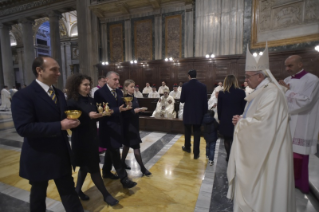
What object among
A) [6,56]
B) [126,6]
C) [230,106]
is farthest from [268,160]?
[6,56]

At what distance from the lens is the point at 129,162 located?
369cm

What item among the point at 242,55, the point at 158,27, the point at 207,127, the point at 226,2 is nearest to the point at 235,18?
the point at 226,2

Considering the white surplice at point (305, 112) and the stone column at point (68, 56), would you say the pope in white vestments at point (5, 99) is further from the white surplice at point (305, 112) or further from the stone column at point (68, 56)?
the white surplice at point (305, 112)

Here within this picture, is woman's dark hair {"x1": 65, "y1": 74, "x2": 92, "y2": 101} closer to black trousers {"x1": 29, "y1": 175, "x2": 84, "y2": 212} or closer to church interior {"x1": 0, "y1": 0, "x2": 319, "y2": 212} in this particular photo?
church interior {"x1": 0, "y1": 0, "x2": 319, "y2": 212}

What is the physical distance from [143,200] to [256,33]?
10.1 m

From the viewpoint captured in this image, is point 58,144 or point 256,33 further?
point 256,33

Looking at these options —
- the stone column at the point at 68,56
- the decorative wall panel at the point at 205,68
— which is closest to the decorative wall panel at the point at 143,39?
the decorative wall panel at the point at 205,68

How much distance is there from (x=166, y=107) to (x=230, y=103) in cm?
376

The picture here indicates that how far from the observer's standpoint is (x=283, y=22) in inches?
340

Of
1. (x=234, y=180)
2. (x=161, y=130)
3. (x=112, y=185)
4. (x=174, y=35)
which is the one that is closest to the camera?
(x=234, y=180)

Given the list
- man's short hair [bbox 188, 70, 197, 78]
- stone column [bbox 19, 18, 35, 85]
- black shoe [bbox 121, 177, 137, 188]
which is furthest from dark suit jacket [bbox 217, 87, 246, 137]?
stone column [bbox 19, 18, 35, 85]

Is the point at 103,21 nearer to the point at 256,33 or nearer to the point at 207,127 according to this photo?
the point at 256,33

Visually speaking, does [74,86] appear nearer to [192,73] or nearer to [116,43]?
[192,73]

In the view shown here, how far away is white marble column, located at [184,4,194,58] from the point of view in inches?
427
